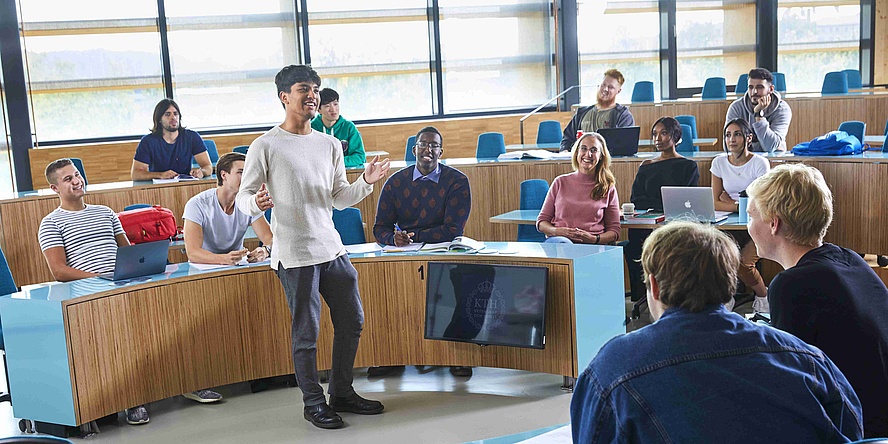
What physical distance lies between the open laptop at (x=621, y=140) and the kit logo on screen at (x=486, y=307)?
249 cm

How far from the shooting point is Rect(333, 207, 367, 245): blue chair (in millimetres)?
5254

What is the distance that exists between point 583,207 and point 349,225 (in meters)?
1.40

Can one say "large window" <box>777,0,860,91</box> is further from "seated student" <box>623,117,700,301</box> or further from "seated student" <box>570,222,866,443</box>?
"seated student" <box>570,222,866,443</box>

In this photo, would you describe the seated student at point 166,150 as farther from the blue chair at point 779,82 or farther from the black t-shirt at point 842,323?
the blue chair at point 779,82

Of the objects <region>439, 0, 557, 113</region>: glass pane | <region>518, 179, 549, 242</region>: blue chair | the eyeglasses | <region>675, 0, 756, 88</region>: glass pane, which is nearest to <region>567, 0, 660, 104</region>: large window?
<region>675, 0, 756, 88</region>: glass pane

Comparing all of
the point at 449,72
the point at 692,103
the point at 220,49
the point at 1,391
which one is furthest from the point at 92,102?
the point at 692,103

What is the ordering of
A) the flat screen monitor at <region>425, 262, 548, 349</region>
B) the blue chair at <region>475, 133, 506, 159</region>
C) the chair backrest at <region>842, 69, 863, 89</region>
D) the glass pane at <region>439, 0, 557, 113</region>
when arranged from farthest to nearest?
the glass pane at <region>439, 0, 557, 113</region>, the chair backrest at <region>842, 69, 863, 89</region>, the blue chair at <region>475, 133, 506, 159</region>, the flat screen monitor at <region>425, 262, 548, 349</region>

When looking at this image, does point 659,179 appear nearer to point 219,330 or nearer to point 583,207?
point 583,207

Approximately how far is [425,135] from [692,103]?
19.3 ft

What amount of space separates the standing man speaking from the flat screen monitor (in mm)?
542

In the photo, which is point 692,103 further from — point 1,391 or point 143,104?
point 1,391

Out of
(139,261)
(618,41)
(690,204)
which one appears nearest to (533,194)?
(690,204)

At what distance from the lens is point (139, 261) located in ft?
13.6

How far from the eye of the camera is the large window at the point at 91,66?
948 cm
